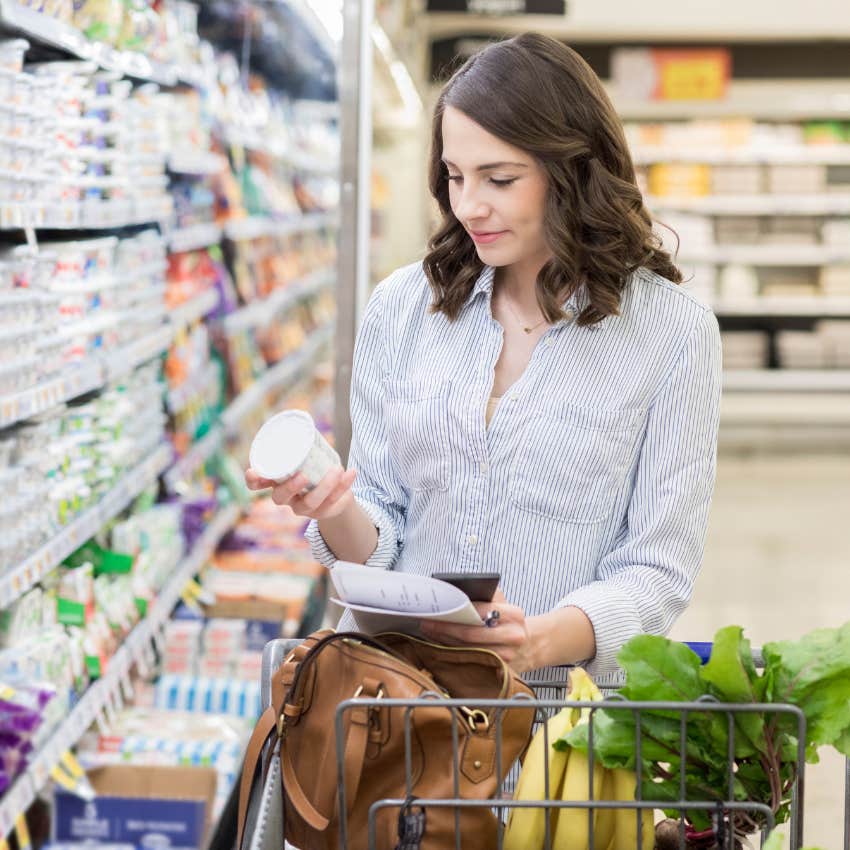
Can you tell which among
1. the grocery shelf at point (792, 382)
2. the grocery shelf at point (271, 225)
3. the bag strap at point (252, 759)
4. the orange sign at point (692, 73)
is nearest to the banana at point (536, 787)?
the bag strap at point (252, 759)

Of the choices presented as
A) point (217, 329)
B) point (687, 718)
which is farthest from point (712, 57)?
point (687, 718)

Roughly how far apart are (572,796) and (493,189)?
33.4 inches

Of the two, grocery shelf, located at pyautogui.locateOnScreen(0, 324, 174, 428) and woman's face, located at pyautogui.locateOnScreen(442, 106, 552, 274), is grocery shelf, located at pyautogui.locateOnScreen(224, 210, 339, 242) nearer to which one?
grocery shelf, located at pyautogui.locateOnScreen(0, 324, 174, 428)

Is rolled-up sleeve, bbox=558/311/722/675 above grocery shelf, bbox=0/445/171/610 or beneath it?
above

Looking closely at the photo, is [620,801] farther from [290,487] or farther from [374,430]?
[374,430]

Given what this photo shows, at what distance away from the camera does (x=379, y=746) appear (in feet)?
4.64

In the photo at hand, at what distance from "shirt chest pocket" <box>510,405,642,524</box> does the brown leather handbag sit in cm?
46

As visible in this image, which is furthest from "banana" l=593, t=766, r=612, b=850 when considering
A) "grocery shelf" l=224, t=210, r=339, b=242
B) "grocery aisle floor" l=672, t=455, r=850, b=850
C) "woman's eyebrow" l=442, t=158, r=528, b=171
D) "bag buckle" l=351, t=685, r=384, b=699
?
"grocery shelf" l=224, t=210, r=339, b=242

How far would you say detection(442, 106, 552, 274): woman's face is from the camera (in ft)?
6.07

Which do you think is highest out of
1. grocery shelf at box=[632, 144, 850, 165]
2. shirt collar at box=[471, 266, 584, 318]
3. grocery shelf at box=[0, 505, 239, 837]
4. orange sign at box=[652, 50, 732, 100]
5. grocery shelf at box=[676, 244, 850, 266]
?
orange sign at box=[652, 50, 732, 100]

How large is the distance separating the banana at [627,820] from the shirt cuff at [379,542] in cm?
65

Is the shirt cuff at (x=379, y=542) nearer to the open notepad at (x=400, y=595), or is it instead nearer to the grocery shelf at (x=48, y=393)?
the open notepad at (x=400, y=595)

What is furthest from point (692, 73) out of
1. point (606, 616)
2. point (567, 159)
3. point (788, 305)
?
point (606, 616)

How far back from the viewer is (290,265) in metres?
6.74
